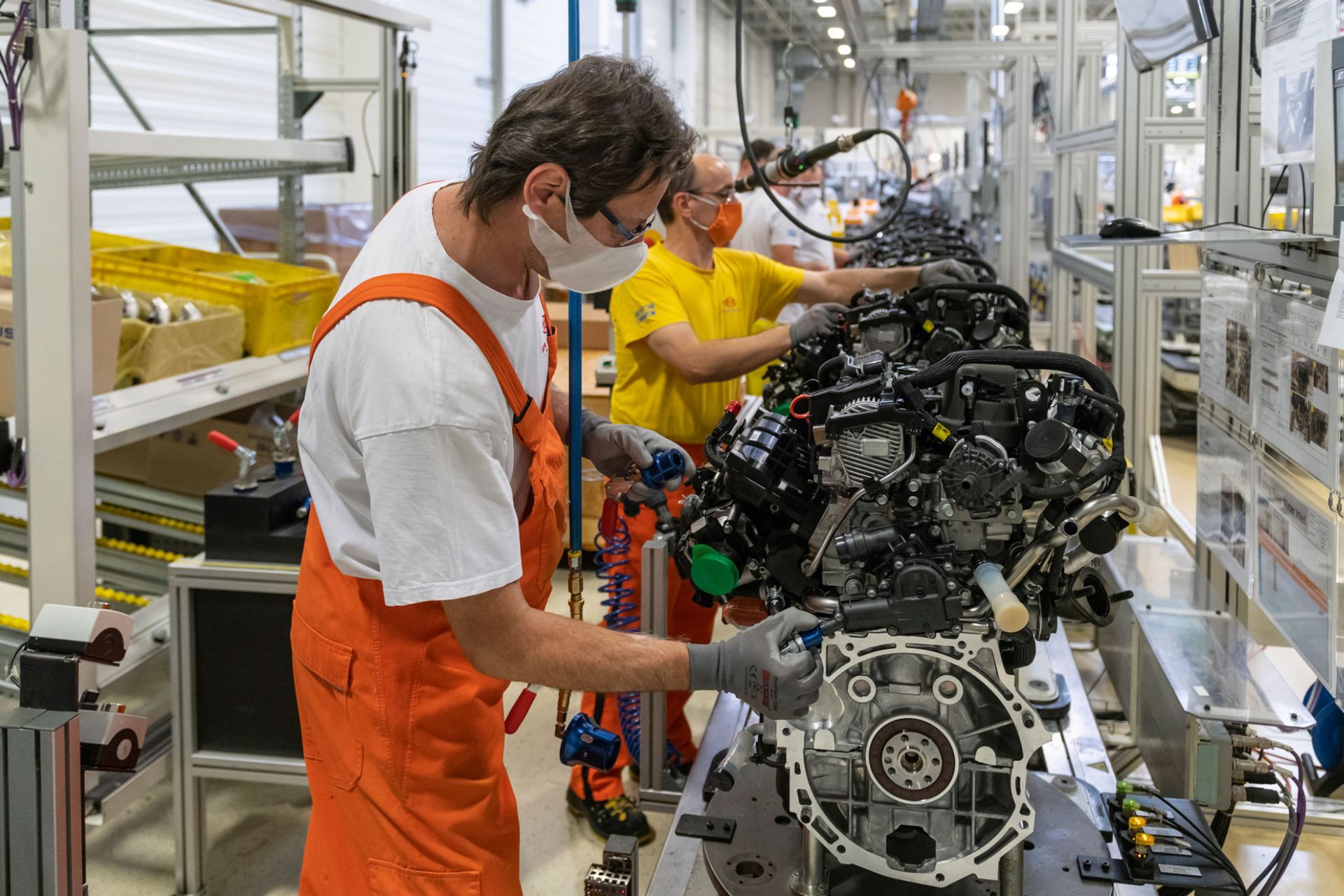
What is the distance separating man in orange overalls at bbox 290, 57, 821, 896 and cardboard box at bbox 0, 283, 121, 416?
1.32 m

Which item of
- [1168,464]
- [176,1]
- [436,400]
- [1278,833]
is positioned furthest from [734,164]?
[436,400]

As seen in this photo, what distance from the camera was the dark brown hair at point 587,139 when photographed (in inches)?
54.9

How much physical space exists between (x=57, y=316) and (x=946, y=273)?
85.9 inches

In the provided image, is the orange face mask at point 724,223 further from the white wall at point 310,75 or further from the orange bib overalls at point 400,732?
the orange bib overalls at point 400,732

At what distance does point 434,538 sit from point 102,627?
0.63 meters

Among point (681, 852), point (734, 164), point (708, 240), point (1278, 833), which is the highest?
point (734, 164)

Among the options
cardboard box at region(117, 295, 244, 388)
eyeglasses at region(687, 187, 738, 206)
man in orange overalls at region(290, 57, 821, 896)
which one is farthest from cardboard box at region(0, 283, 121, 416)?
eyeglasses at region(687, 187, 738, 206)

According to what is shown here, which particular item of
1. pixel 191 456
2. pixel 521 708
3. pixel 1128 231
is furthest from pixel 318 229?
pixel 1128 231

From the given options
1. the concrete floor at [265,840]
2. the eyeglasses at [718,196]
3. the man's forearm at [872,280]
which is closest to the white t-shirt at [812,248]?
the man's forearm at [872,280]

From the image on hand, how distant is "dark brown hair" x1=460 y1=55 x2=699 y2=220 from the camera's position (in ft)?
4.57

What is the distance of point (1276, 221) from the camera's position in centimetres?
511

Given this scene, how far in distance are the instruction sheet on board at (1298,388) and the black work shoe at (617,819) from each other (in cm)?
171

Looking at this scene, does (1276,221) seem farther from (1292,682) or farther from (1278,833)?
(1278,833)

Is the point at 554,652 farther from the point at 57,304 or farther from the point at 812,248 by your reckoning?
the point at 812,248
